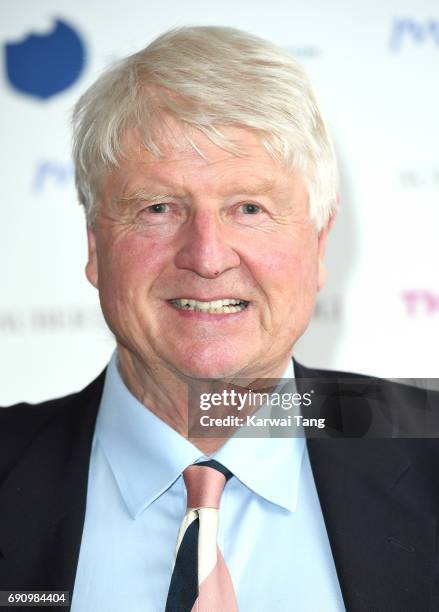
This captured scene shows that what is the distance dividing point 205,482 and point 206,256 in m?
Result: 0.41

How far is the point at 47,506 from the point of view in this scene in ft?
5.56

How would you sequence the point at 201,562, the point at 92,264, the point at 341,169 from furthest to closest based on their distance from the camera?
1. the point at 341,169
2. the point at 92,264
3. the point at 201,562

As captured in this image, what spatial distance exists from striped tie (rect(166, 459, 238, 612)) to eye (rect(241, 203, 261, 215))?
19.5 inches

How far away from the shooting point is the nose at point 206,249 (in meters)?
1.62

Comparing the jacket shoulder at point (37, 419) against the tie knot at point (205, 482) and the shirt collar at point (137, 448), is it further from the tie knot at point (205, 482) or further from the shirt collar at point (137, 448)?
the tie knot at point (205, 482)

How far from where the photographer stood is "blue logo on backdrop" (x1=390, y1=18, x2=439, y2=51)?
2.52 meters

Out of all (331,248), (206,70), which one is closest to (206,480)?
(206,70)

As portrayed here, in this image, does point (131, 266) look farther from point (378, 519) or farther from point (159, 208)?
point (378, 519)

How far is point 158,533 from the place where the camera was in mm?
1650

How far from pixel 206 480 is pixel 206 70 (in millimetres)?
760

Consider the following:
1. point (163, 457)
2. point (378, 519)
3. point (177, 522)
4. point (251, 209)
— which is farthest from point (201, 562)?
point (251, 209)

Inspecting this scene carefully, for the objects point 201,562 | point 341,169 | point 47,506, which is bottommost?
point 201,562

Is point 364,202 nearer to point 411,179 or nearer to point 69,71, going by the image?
point 411,179

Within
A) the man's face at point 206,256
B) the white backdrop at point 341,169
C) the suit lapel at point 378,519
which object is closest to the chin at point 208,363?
the man's face at point 206,256
